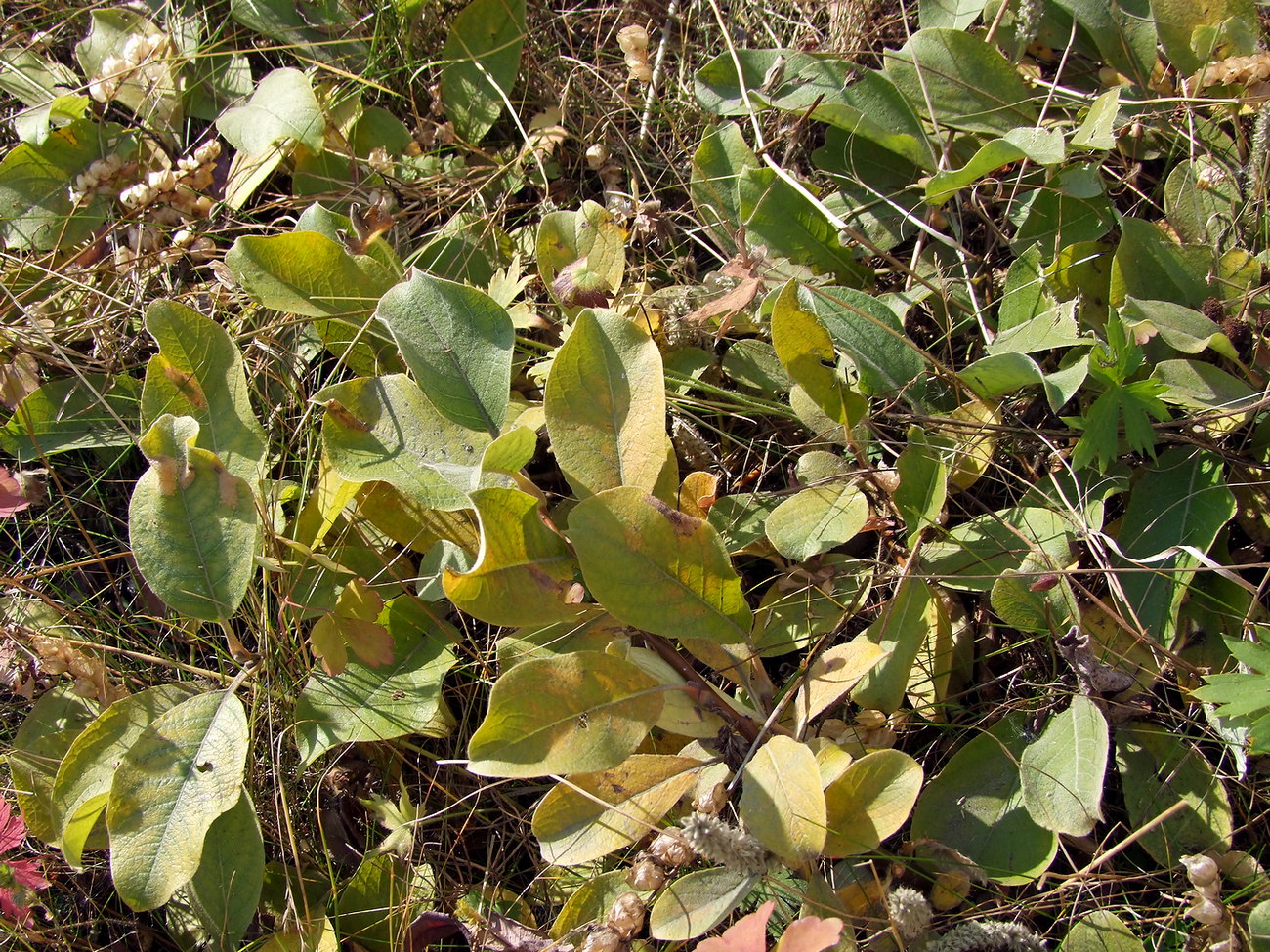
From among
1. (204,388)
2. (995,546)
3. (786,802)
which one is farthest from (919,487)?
(204,388)

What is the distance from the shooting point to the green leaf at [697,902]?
1087mm

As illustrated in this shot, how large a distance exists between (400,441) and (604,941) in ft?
2.18

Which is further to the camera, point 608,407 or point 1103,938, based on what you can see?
point 608,407

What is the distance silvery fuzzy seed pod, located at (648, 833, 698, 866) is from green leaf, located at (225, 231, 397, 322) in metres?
0.85

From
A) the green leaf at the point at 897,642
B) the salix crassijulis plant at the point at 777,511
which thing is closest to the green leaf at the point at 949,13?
the salix crassijulis plant at the point at 777,511

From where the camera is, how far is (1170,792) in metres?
1.18

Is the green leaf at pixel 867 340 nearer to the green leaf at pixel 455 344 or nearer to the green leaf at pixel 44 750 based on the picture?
the green leaf at pixel 455 344

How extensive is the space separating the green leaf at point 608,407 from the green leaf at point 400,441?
129 mm

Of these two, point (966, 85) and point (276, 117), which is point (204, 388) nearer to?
point (276, 117)

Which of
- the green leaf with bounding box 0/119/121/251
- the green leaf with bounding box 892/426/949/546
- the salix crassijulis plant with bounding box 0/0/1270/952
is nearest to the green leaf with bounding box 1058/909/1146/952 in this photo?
the salix crassijulis plant with bounding box 0/0/1270/952

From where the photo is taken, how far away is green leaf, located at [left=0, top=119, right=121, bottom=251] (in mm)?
1751

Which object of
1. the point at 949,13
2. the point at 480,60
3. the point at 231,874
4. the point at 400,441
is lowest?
the point at 231,874

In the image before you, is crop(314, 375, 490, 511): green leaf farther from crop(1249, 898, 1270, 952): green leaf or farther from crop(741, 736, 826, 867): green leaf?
crop(1249, 898, 1270, 952): green leaf

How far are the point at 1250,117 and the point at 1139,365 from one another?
21.9 inches
